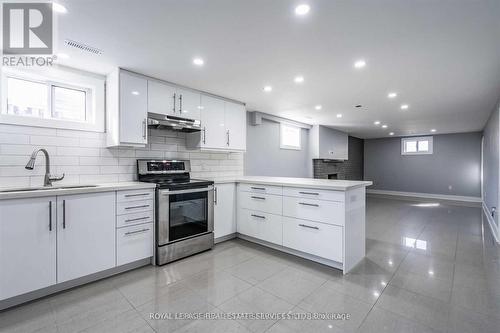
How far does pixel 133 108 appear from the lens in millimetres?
2850

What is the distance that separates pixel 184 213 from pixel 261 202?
1.08m

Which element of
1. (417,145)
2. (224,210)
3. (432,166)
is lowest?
(224,210)

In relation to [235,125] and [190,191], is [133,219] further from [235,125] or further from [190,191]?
[235,125]

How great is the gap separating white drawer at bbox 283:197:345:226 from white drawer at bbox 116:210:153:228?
5.54 feet

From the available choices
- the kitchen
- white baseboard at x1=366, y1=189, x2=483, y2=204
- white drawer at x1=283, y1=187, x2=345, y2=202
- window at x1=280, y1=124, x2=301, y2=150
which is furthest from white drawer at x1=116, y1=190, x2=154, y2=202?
white baseboard at x1=366, y1=189, x2=483, y2=204

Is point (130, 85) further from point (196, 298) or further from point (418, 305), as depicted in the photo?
point (418, 305)

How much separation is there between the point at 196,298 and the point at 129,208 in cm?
123

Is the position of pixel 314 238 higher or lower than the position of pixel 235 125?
lower

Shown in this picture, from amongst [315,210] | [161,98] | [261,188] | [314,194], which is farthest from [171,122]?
[315,210]

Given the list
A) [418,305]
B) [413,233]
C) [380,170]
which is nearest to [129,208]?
[418,305]

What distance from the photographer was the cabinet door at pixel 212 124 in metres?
3.60

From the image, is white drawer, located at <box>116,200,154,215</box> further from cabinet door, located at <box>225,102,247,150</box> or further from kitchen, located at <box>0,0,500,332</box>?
cabinet door, located at <box>225,102,247,150</box>

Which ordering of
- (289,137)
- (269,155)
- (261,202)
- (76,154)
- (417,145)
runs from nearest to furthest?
(76,154) < (261,202) < (269,155) < (289,137) < (417,145)

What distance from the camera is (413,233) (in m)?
4.12
